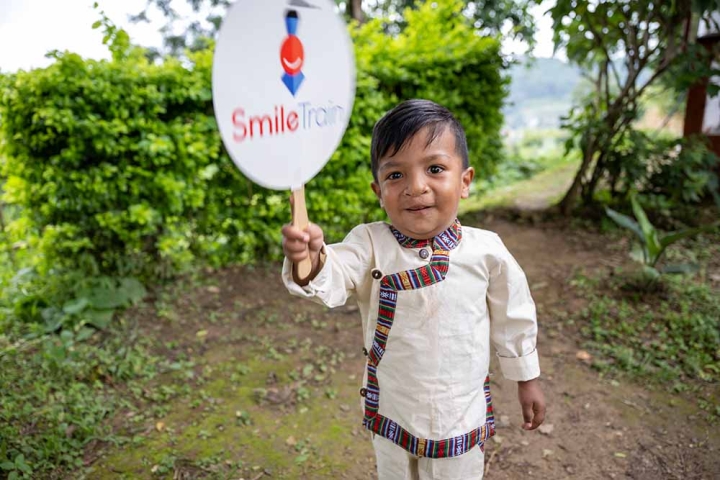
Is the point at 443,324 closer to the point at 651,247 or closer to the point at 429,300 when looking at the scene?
the point at 429,300

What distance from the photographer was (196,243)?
416cm

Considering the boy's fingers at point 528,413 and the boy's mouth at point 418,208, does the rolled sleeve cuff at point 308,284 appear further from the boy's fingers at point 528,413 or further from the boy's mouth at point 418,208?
the boy's fingers at point 528,413

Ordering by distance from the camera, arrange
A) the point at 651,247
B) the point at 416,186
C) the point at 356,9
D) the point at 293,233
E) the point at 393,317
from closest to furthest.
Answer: the point at 293,233 → the point at 416,186 → the point at 393,317 → the point at 651,247 → the point at 356,9

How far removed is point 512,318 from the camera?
1.48 metres

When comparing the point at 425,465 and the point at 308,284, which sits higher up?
the point at 308,284

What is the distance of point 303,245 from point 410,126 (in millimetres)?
463

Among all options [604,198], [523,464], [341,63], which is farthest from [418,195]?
[604,198]

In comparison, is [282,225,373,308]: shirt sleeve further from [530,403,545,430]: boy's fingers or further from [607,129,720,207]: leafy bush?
[607,129,720,207]: leafy bush

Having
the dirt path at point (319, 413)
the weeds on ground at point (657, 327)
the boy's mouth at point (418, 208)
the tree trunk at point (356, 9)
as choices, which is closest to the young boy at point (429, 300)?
the boy's mouth at point (418, 208)

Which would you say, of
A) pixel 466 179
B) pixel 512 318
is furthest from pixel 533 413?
pixel 466 179

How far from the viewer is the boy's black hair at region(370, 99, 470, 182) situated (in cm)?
134

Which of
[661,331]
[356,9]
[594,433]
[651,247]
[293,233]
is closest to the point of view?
Answer: [293,233]

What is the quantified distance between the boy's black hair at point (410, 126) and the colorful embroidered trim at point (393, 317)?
0.79 ft

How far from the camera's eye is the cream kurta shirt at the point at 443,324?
141 centimetres
